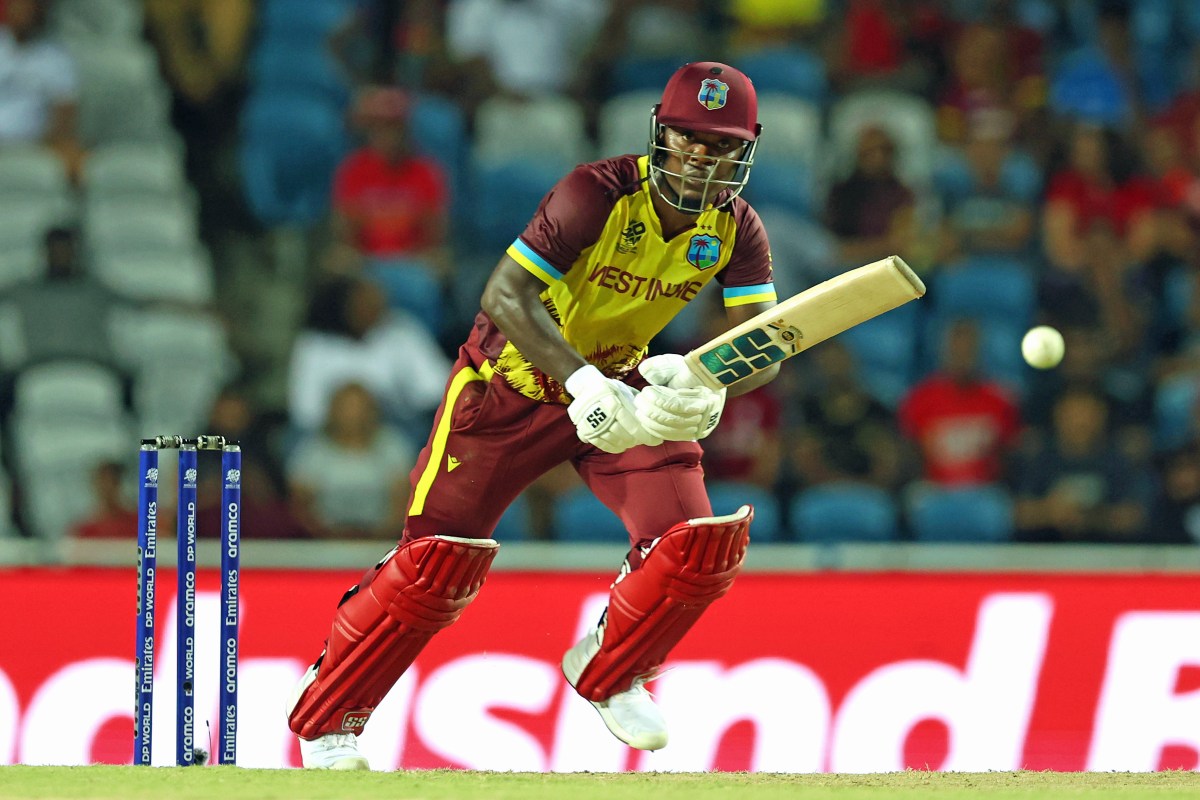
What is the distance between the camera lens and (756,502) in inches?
284

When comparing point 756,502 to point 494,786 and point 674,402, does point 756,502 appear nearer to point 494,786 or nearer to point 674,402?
point 674,402

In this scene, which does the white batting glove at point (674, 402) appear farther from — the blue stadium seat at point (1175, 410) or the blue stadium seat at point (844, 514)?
the blue stadium seat at point (1175, 410)

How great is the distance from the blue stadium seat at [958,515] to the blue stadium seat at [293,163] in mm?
2999

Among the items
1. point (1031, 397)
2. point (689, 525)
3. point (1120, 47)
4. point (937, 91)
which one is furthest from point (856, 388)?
point (689, 525)

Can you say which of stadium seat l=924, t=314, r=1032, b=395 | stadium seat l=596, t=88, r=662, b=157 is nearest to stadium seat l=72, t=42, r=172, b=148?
stadium seat l=596, t=88, r=662, b=157

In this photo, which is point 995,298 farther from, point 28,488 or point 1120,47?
point 28,488

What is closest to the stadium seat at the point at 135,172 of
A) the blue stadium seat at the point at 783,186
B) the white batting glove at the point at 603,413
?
the blue stadium seat at the point at 783,186

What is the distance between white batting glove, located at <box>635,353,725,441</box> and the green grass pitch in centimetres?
86

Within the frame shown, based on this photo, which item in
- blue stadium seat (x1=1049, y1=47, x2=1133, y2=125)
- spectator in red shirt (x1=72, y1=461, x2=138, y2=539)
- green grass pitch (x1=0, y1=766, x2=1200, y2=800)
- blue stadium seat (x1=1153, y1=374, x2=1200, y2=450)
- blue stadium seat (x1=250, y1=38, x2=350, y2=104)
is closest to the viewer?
green grass pitch (x1=0, y1=766, x2=1200, y2=800)

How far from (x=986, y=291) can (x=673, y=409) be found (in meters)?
3.99

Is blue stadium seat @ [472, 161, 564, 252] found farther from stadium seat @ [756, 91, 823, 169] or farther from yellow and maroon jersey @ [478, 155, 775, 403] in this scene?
yellow and maroon jersey @ [478, 155, 775, 403]

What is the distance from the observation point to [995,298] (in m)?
7.80

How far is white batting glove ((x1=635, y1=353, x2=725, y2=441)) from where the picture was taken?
13.6 feet

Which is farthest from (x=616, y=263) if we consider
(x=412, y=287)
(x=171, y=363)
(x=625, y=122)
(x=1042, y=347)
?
(x=625, y=122)
